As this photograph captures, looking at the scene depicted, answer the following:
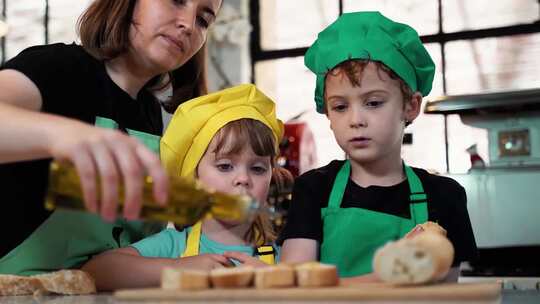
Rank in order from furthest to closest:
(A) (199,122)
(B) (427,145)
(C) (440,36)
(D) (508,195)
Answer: (C) (440,36) < (B) (427,145) < (D) (508,195) < (A) (199,122)

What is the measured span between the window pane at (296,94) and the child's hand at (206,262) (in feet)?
6.88

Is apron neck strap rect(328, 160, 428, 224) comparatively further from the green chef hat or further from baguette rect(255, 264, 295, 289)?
baguette rect(255, 264, 295, 289)

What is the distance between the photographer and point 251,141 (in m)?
1.36

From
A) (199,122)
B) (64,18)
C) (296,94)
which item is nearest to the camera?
(199,122)

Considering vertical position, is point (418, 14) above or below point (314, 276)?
above

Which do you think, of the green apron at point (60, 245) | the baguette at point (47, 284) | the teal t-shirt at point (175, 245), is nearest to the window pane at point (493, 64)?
the teal t-shirt at point (175, 245)

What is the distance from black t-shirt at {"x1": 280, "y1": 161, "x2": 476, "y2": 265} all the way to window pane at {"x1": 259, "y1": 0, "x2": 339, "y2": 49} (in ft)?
A: 7.22

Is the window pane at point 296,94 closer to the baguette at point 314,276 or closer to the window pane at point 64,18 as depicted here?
the window pane at point 64,18

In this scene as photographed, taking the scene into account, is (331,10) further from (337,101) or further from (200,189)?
A: (200,189)

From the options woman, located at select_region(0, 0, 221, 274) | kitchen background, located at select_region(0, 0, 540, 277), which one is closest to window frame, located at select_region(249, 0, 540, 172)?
kitchen background, located at select_region(0, 0, 540, 277)

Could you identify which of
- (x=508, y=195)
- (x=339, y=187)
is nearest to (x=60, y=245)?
(x=339, y=187)

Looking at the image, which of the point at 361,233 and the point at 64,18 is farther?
the point at 64,18

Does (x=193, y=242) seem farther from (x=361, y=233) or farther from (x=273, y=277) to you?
(x=273, y=277)

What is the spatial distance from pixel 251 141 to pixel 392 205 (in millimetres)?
302
